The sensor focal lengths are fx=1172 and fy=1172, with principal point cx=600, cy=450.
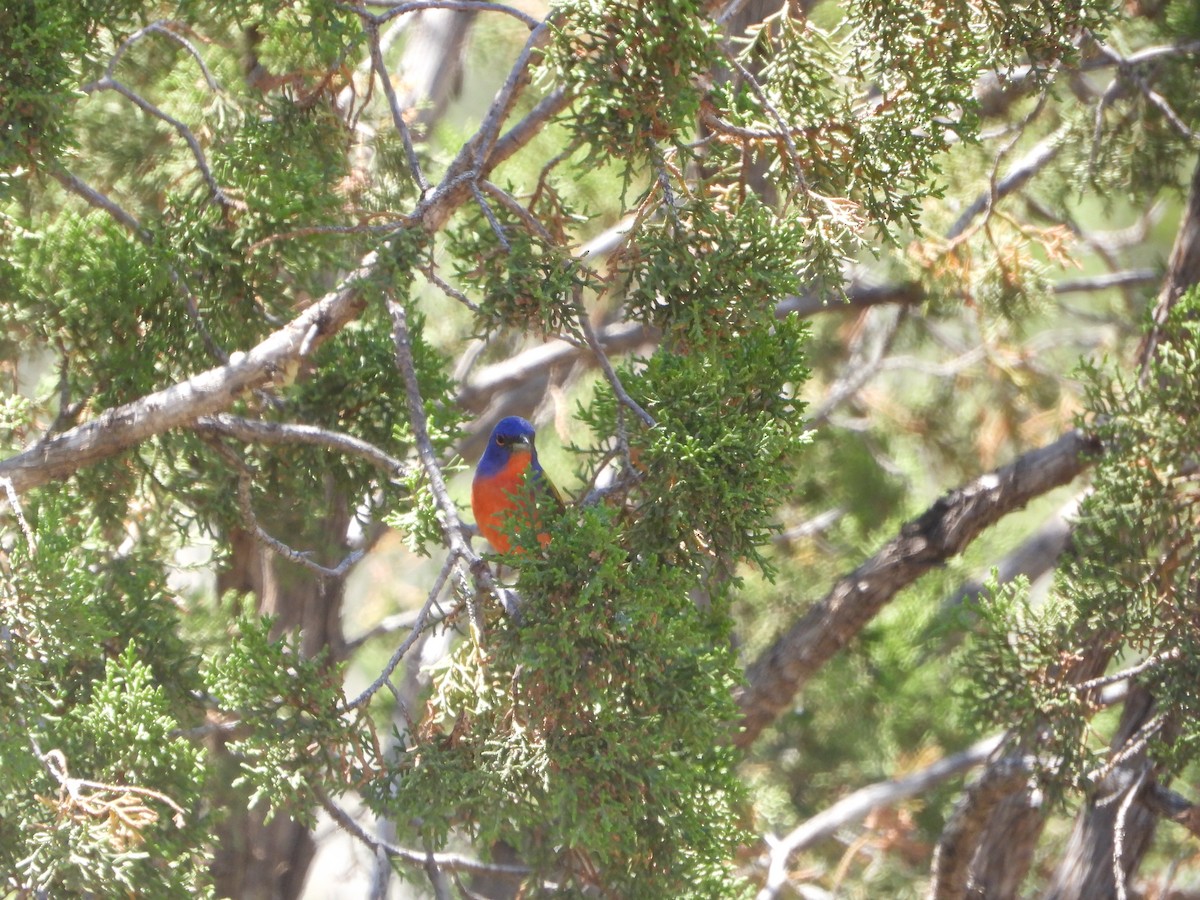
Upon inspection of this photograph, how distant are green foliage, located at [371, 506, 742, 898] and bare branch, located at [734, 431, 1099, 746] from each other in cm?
142

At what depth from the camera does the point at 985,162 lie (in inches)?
241

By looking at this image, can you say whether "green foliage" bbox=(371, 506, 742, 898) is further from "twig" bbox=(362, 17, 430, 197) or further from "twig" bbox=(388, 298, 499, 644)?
"twig" bbox=(362, 17, 430, 197)

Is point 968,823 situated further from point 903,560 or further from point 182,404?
point 182,404

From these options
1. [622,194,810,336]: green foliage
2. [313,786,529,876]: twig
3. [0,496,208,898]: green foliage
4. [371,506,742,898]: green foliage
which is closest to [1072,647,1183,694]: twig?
[371,506,742,898]: green foliage

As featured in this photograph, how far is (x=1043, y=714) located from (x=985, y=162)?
3440mm

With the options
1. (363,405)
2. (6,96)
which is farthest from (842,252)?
(6,96)

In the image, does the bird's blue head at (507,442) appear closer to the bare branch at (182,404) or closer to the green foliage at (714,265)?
the bare branch at (182,404)

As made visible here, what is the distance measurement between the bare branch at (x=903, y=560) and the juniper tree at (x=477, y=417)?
0.05 ft

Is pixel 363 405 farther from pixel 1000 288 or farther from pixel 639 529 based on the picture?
pixel 1000 288

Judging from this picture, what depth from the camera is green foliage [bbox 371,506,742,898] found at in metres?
2.72

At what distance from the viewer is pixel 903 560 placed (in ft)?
15.2

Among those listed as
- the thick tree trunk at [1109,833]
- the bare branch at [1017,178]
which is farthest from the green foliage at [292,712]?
the bare branch at [1017,178]

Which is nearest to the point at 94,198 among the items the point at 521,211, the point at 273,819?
the point at 521,211

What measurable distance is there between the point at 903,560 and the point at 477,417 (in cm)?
183
